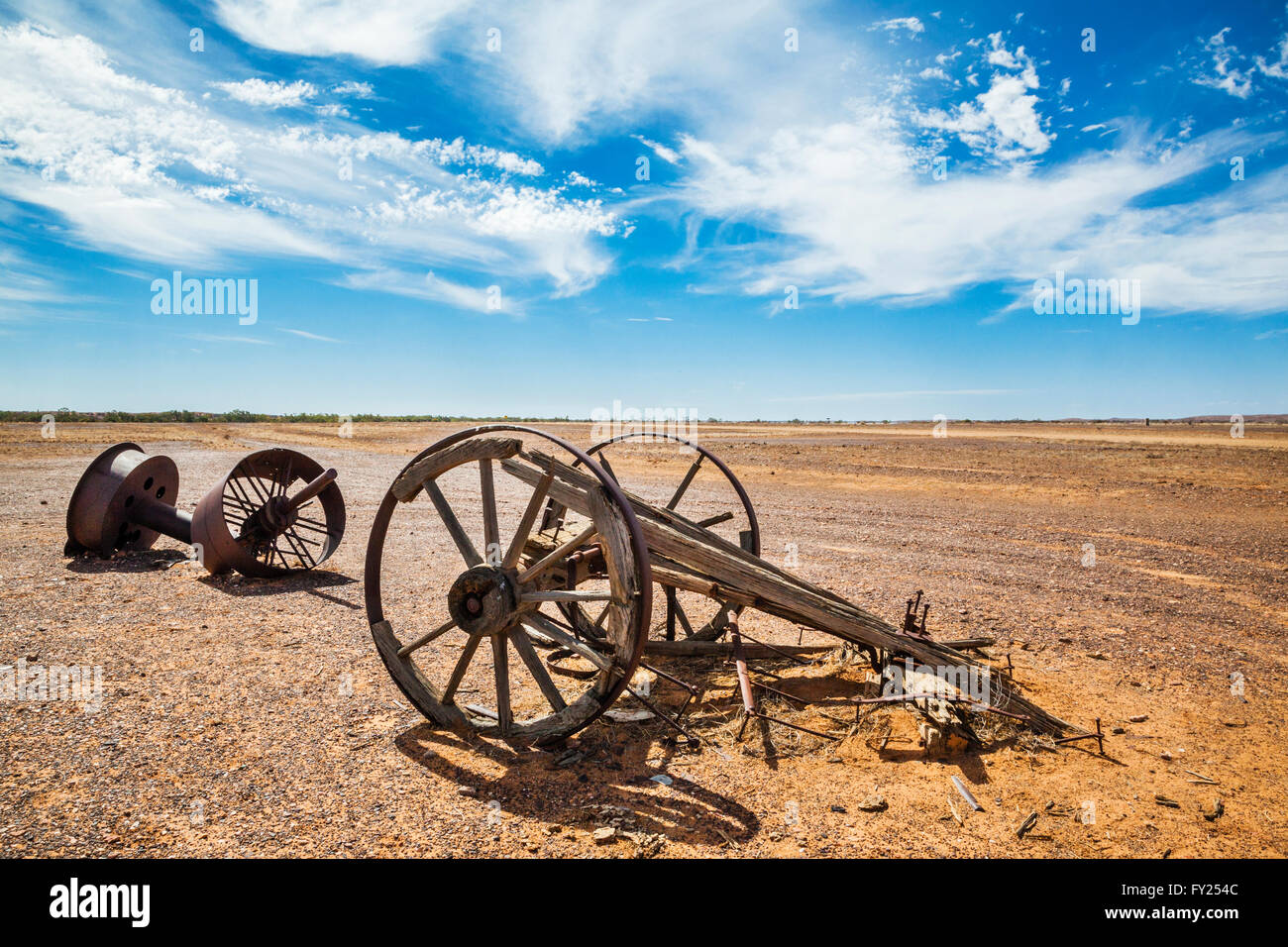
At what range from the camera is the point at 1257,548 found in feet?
36.0

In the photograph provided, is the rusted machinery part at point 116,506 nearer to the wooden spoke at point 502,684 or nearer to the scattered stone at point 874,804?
the wooden spoke at point 502,684

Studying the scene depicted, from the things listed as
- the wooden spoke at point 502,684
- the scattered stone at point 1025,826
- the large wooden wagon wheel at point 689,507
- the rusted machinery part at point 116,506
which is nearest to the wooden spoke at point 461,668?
the wooden spoke at point 502,684

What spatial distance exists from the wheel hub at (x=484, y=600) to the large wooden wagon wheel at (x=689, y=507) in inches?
41.4

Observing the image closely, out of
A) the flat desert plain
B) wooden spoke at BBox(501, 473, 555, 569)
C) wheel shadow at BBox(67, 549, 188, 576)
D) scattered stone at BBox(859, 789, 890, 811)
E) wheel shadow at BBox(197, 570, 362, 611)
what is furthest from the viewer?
wheel shadow at BBox(67, 549, 188, 576)

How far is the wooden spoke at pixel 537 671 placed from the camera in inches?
171

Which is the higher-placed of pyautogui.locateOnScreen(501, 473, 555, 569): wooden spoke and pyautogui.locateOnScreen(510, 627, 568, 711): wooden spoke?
pyautogui.locateOnScreen(501, 473, 555, 569): wooden spoke

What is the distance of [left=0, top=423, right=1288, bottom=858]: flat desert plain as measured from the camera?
351cm

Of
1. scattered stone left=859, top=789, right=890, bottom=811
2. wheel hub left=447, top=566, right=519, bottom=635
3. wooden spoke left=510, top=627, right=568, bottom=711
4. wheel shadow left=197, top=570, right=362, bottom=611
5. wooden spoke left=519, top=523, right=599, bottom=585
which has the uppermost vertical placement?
wooden spoke left=519, top=523, right=599, bottom=585

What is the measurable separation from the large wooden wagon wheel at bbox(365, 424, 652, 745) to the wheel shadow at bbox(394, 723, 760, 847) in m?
0.20

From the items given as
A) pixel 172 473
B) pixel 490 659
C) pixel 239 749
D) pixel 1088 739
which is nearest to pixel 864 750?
pixel 1088 739

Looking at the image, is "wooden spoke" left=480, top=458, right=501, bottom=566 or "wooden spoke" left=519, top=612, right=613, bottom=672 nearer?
"wooden spoke" left=519, top=612, right=613, bottom=672

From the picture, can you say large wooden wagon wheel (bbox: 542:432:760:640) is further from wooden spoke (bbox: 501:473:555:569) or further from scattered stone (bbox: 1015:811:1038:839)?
scattered stone (bbox: 1015:811:1038:839)

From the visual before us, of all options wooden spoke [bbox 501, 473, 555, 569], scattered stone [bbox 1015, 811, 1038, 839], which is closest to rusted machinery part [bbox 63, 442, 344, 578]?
wooden spoke [bbox 501, 473, 555, 569]

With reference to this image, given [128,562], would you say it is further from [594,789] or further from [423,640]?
[594,789]
